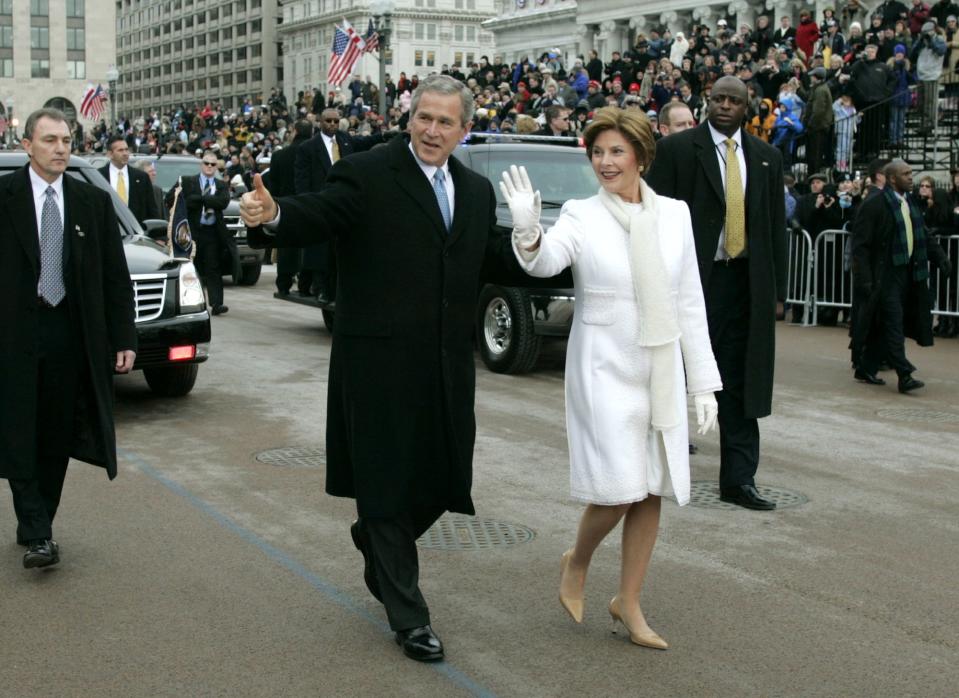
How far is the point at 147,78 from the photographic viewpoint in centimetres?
17538

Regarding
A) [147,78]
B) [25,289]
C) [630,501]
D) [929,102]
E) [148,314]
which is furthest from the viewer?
[147,78]

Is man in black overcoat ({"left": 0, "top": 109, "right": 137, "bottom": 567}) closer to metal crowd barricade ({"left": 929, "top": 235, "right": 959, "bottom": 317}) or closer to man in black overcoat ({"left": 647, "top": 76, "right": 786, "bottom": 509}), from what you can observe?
man in black overcoat ({"left": 647, "top": 76, "right": 786, "bottom": 509})

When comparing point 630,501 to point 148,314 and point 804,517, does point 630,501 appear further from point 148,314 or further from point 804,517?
point 148,314

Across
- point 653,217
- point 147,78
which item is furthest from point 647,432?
point 147,78

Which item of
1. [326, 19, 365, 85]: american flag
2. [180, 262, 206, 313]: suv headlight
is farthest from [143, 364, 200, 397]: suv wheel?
[326, 19, 365, 85]: american flag

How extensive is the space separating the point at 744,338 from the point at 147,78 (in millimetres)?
176529

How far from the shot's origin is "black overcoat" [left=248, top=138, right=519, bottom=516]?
4863 mm

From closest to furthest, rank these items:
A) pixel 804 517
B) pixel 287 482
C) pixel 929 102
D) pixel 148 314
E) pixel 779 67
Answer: pixel 804 517, pixel 287 482, pixel 148 314, pixel 929 102, pixel 779 67

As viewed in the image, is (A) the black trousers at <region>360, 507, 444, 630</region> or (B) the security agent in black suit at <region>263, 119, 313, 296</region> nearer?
(A) the black trousers at <region>360, 507, 444, 630</region>

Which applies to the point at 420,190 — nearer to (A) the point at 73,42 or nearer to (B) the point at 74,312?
(B) the point at 74,312

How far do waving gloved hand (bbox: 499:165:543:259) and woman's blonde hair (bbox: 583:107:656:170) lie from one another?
306 millimetres

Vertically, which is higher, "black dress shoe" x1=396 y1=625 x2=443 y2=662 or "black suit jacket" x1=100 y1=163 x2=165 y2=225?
"black suit jacket" x1=100 y1=163 x2=165 y2=225

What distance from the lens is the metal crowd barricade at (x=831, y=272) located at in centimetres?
1650

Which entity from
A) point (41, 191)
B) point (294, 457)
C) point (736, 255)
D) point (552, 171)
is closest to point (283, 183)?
point (552, 171)
